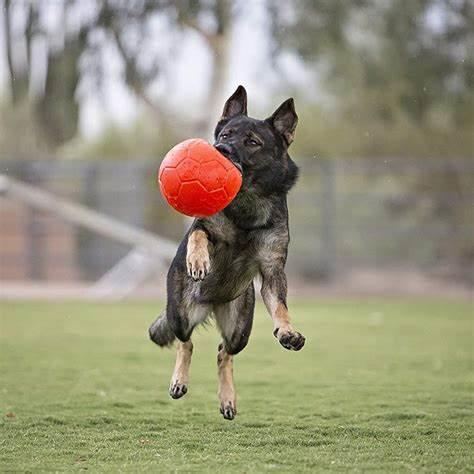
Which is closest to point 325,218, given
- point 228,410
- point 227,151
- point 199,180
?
point 228,410

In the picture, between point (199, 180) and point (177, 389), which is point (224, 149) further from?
point (177, 389)

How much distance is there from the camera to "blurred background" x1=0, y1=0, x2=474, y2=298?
18438 mm

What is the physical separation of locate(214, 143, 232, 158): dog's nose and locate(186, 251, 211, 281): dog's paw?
53cm

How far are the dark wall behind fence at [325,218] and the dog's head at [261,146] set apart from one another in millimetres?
13485

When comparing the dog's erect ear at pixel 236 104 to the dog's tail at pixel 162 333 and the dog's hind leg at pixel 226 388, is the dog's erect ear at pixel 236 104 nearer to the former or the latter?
the dog's tail at pixel 162 333

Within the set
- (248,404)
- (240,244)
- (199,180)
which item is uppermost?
A: (199,180)

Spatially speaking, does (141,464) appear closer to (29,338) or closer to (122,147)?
(29,338)

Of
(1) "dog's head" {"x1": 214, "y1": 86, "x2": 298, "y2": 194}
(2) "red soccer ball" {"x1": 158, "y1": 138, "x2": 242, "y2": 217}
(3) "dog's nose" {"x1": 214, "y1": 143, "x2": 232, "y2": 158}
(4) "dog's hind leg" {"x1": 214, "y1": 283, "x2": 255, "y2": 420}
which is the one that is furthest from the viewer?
(4) "dog's hind leg" {"x1": 214, "y1": 283, "x2": 255, "y2": 420}

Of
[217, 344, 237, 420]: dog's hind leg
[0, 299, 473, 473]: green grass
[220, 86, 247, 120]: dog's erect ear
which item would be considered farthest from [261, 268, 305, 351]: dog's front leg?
[220, 86, 247, 120]: dog's erect ear

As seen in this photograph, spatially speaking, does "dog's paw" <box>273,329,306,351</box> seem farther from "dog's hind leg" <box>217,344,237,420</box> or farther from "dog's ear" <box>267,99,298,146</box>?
"dog's ear" <box>267,99,298,146</box>

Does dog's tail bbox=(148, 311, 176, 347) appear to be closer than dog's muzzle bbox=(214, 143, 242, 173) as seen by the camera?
No

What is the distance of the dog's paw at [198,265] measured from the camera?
472cm

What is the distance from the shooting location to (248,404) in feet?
19.8

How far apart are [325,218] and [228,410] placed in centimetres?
1388
